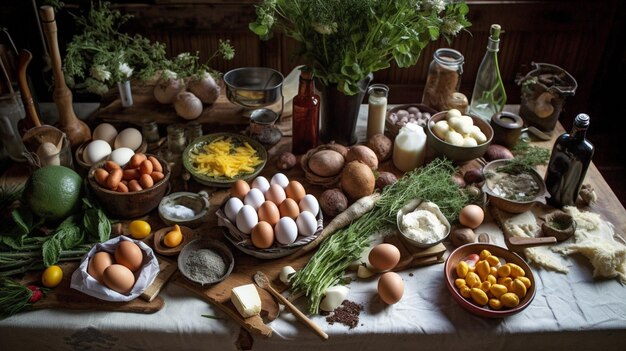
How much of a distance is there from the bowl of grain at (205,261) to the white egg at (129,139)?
59cm

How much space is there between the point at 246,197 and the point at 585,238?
1110 mm

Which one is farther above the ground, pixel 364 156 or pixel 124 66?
pixel 124 66

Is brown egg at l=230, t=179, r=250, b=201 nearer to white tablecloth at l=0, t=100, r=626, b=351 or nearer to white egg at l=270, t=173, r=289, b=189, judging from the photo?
white egg at l=270, t=173, r=289, b=189

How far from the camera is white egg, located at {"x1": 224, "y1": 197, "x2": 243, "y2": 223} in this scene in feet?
5.15

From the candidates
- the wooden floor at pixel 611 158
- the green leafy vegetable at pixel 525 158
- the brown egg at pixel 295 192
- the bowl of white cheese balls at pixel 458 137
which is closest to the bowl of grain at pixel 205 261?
the brown egg at pixel 295 192

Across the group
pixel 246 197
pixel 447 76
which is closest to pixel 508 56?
pixel 447 76

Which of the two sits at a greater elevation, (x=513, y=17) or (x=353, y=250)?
(x=513, y=17)

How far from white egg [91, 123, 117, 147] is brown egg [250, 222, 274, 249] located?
812 millimetres

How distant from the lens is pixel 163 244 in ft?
5.16

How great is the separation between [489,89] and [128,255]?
5.27 feet

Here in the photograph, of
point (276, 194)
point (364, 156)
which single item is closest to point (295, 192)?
point (276, 194)

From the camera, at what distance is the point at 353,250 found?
1.56m

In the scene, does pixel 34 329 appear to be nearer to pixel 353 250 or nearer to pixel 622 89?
pixel 353 250

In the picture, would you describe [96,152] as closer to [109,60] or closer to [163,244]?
[109,60]
